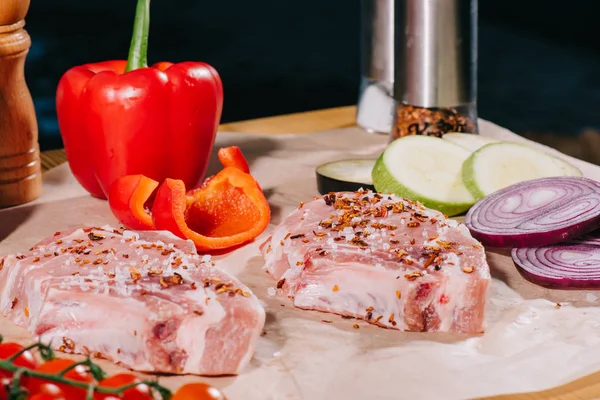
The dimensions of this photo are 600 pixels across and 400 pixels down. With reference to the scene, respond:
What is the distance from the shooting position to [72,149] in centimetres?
297

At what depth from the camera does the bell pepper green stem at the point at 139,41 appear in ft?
9.52

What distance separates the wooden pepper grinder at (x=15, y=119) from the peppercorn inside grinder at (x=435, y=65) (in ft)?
4.17

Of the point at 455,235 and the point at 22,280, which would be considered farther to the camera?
the point at 455,235

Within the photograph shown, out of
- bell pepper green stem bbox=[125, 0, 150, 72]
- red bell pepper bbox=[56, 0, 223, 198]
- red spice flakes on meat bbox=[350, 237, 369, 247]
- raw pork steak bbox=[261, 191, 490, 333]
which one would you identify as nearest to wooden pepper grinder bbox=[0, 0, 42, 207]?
red bell pepper bbox=[56, 0, 223, 198]

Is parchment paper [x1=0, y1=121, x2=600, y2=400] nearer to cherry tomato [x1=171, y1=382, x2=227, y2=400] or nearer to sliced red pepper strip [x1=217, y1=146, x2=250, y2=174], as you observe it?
cherry tomato [x1=171, y1=382, x2=227, y2=400]

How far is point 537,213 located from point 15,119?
1.57m

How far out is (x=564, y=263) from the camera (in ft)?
7.62

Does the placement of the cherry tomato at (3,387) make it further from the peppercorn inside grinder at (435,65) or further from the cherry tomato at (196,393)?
the peppercorn inside grinder at (435,65)

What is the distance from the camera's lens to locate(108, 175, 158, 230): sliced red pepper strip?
2.61 metres

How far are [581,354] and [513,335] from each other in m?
0.16

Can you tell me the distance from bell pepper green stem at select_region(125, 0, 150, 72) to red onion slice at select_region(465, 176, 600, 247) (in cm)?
115

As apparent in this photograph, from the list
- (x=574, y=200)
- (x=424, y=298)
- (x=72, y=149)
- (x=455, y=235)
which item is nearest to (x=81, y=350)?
(x=424, y=298)

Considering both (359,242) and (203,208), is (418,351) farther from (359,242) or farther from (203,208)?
(203,208)

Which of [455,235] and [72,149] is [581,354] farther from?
[72,149]
